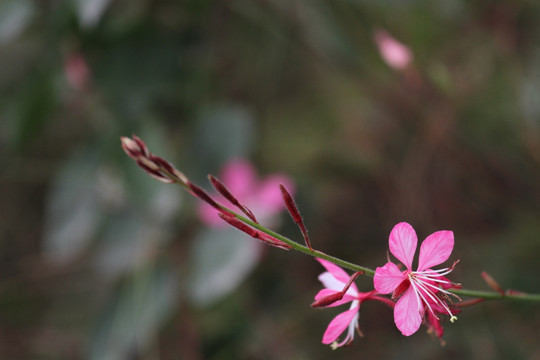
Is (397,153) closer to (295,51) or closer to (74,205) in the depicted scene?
(295,51)

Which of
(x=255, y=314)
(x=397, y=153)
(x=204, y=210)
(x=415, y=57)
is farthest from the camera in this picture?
(x=397, y=153)

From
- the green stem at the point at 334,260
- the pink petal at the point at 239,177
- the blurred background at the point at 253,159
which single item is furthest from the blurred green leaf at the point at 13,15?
the green stem at the point at 334,260

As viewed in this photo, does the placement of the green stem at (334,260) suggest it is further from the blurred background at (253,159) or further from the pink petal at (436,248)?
the blurred background at (253,159)

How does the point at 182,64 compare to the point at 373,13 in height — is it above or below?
above

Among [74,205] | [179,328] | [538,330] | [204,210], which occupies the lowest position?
[538,330]

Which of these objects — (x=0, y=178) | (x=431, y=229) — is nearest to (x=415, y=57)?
(x=431, y=229)

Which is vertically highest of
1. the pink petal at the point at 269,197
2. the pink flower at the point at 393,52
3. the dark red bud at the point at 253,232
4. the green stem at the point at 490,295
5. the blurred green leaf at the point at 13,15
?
the blurred green leaf at the point at 13,15
